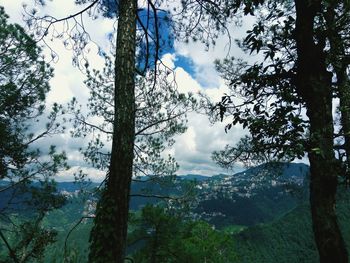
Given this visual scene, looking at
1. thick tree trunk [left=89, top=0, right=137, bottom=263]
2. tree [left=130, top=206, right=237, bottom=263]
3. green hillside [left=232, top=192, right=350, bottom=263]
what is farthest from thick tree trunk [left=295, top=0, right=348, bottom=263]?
green hillside [left=232, top=192, right=350, bottom=263]

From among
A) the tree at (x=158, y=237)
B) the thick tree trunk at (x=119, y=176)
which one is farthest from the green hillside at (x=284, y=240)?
the thick tree trunk at (x=119, y=176)

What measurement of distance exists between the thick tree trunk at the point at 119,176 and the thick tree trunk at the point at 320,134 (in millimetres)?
2122

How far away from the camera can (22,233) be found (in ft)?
39.7

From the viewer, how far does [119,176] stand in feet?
11.3

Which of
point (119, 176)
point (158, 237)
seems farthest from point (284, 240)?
point (119, 176)

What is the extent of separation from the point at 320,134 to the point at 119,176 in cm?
231

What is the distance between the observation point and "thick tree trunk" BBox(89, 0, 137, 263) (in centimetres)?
330

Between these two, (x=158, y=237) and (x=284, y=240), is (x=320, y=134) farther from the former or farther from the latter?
(x=284, y=240)

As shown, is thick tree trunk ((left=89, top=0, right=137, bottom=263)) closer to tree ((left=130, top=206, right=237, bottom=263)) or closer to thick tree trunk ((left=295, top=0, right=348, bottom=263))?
thick tree trunk ((left=295, top=0, right=348, bottom=263))

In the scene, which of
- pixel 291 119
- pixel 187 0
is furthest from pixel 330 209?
pixel 187 0

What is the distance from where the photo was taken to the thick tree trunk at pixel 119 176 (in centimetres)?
330

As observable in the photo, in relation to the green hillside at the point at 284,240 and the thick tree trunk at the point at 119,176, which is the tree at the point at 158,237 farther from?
the green hillside at the point at 284,240

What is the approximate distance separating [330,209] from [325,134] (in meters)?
0.96

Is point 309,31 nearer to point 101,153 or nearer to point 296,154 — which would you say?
point 296,154
